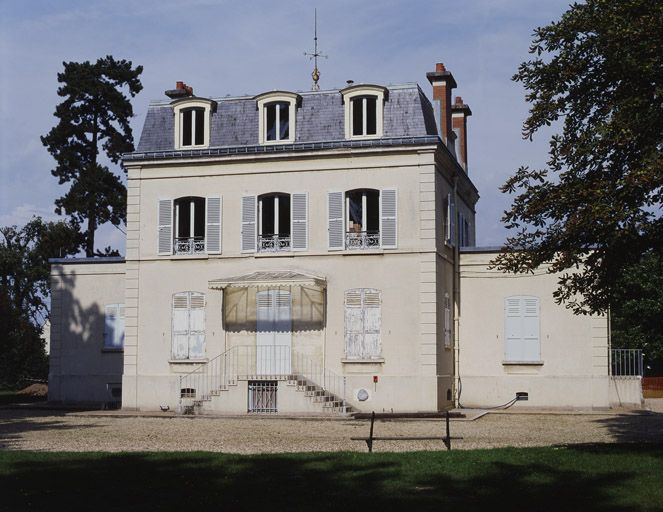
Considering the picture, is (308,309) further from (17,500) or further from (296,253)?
(17,500)

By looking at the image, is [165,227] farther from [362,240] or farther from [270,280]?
[362,240]

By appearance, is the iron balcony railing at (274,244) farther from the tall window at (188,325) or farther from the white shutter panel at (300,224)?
the tall window at (188,325)

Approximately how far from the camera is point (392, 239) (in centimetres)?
2538

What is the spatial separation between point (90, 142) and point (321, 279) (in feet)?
57.0

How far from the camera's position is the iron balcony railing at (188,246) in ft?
87.9

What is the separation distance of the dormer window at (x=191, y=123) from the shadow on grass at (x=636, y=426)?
13036 millimetres

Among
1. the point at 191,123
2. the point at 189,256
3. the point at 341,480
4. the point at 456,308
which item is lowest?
the point at 341,480

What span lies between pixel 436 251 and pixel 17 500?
16.2 m

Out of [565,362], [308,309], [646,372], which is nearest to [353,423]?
[308,309]

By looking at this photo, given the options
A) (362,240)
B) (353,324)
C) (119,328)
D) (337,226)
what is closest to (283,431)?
(353,324)

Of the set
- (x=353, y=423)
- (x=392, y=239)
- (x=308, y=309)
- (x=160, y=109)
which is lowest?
(x=353, y=423)

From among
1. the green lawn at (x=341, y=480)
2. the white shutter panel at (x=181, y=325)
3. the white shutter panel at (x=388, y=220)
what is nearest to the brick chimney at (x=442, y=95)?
the white shutter panel at (x=388, y=220)

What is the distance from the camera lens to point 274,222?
26.6 meters

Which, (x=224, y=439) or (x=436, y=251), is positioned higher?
(x=436, y=251)
